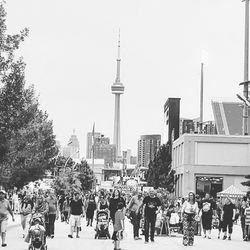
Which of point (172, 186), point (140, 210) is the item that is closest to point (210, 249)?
point (140, 210)

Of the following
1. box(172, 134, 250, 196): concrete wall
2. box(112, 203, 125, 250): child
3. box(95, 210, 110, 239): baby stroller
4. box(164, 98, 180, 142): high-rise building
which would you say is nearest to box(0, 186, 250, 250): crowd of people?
box(112, 203, 125, 250): child

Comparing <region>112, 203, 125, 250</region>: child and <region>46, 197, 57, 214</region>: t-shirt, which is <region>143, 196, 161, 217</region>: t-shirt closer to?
<region>112, 203, 125, 250</region>: child

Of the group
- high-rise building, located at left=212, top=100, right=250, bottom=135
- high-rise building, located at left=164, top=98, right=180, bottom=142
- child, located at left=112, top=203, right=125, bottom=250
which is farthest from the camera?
high-rise building, located at left=164, top=98, right=180, bottom=142

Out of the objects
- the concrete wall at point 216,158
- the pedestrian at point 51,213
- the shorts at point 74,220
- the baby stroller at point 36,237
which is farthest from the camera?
the concrete wall at point 216,158

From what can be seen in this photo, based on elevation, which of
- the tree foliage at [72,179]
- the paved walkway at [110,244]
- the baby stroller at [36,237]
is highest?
the tree foliage at [72,179]

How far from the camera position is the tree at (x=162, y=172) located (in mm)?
79850

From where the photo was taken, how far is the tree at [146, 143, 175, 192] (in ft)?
262

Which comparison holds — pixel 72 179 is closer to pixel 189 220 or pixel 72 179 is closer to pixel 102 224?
pixel 102 224

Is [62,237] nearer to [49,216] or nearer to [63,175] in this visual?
[49,216]

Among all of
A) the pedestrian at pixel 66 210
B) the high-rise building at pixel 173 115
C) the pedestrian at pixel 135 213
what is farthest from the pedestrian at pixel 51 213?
the high-rise building at pixel 173 115

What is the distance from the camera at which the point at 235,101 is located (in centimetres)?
10994

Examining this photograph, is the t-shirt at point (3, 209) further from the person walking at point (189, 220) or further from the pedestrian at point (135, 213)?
the person walking at point (189, 220)

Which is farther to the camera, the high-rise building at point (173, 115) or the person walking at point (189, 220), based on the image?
the high-rise building at point (173, 115)

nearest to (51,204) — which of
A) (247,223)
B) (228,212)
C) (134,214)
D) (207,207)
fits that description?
(134,214)
